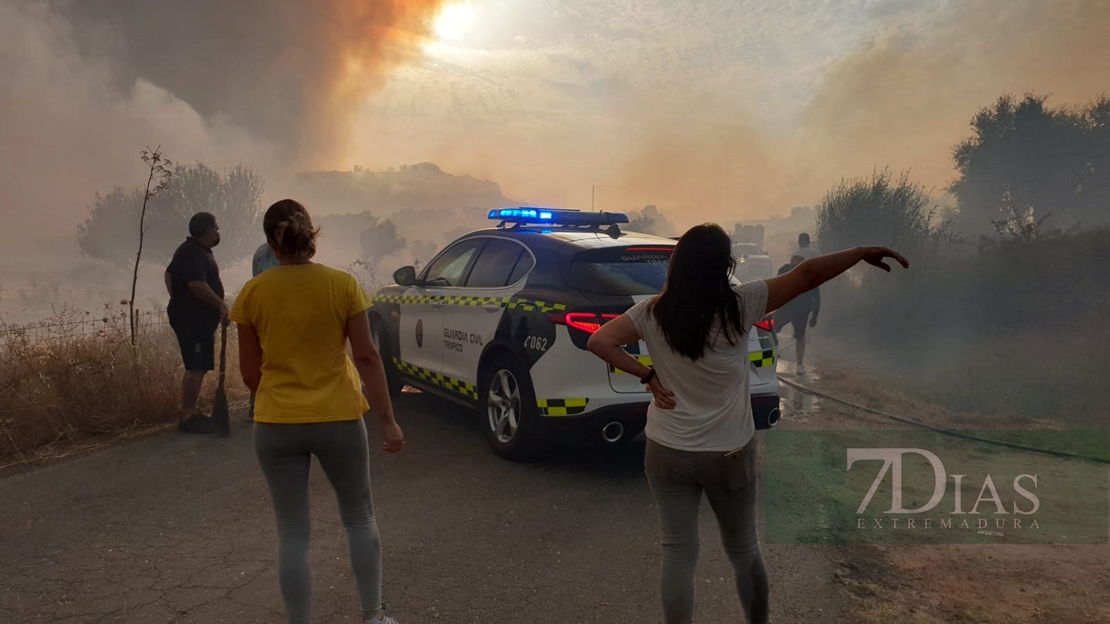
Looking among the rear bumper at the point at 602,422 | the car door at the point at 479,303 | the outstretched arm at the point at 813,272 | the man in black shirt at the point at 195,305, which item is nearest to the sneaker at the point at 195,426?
the man in black shirt at the point at 195,305

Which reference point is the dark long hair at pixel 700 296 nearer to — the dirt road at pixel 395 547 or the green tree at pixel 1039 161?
the dirt road at pixel 395 547

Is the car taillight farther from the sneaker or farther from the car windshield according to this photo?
the sneaker

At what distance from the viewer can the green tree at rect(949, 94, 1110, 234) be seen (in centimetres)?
2366

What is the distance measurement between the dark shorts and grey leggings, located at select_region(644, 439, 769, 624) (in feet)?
15.2

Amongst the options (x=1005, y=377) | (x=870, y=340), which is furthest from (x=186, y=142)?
(x=1005, y=377)

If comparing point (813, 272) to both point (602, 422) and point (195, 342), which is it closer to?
point (602, 422)

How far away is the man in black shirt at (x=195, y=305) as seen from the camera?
5535 mm

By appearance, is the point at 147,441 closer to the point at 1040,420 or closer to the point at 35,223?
the point at 1040,420

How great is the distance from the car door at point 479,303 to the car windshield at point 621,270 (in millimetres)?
503

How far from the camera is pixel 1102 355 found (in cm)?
1070

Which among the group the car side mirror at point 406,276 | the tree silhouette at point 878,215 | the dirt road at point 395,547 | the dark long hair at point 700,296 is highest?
the tree silhouette at point 878,215

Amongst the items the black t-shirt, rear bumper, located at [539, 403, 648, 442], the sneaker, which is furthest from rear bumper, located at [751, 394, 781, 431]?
the sneaker

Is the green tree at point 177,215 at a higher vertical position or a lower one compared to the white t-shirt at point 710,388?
higher

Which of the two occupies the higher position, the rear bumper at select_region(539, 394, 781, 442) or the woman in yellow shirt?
the woman in yellow shirt
